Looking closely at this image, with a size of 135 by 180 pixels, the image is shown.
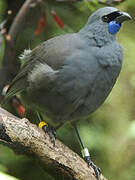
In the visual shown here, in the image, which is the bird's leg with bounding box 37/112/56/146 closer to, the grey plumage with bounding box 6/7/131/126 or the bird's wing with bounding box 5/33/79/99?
the grey plumage with bounding box 6/7/131/126

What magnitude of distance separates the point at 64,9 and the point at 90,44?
4.31ft

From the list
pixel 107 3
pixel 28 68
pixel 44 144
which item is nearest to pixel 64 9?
pixel 107 3

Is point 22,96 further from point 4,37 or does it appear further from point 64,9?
point 64,9

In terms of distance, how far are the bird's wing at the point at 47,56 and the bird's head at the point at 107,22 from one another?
174 millimetres

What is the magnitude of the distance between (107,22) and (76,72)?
0.48 metres

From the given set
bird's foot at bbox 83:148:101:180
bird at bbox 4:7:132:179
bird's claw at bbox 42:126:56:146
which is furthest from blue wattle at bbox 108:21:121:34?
bird's foot at bbox 83:148:101:180

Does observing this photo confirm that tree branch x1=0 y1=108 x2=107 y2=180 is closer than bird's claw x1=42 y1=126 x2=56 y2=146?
Yes

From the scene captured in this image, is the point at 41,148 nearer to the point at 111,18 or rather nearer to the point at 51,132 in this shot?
the point at 51,132

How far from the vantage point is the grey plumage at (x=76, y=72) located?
2.80 m

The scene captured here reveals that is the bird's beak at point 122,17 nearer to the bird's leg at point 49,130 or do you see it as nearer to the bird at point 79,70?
the bird at point 79,70

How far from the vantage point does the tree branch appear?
8.27 ft


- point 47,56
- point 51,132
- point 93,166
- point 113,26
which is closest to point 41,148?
point 51,132

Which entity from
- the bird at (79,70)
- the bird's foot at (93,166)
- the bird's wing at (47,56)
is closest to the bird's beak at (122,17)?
Result: the bird at (79,70)

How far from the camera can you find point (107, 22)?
2.94 m
